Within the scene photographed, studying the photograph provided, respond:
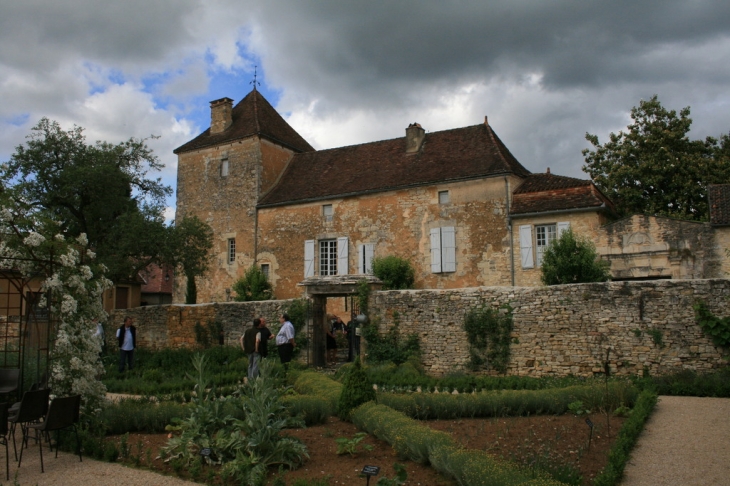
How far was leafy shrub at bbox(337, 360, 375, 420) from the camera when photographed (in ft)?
28.7

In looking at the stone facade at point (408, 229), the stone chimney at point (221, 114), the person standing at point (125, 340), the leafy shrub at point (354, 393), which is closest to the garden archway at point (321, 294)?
the person standing at point (125, 340)

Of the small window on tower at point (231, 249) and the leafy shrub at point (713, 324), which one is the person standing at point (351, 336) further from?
the leafy shrub at point (713, 324)

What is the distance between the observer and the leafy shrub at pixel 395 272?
813 inches

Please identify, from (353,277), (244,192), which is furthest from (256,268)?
(353,277)

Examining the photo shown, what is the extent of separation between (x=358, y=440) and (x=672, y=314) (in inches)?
319

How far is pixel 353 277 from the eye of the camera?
16.1 metres

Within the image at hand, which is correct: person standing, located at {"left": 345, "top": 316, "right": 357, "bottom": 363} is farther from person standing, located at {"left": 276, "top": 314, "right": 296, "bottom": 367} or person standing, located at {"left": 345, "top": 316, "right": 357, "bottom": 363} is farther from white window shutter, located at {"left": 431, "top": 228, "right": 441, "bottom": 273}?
white window shutter, located at {"left": 431, "top": 228, "right": 441, "bottom": 273}

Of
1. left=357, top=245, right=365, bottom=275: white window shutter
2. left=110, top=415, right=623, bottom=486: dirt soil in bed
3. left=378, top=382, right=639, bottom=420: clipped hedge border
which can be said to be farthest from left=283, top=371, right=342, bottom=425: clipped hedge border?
left=357, top=245, right=365, bottom=275: white window shutter

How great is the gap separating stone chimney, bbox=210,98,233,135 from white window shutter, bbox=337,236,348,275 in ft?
27.8

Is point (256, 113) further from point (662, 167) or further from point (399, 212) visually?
point (662, 167)

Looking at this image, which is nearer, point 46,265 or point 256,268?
point 46,265

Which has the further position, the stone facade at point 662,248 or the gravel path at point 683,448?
the stone facade at point 662,248

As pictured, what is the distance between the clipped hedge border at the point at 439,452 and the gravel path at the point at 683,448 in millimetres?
1532

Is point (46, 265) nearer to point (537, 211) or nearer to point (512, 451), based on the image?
point (512, 451)
